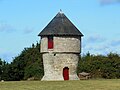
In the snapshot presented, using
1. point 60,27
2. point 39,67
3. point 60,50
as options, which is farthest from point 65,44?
point 39,67

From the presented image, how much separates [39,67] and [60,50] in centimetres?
2231

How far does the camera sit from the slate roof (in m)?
55.4

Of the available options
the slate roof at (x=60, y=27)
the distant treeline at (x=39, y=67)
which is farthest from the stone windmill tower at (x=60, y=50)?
the distant treeline at (x=39, y=67)

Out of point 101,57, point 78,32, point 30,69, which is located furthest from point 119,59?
point 78,32

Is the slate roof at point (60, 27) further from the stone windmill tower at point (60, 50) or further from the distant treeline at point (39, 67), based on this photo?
the distant treeline at point (39, 67)

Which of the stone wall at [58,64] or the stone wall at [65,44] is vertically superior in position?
the stone wall at [65,44]

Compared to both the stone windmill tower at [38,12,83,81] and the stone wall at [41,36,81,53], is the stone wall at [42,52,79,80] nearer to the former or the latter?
the stone windmill tower at [38,12,83,81]

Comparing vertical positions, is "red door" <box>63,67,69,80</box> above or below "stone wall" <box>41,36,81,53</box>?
below

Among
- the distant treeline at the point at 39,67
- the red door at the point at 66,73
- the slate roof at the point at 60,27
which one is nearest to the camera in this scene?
the slate roof at the point at 60,27

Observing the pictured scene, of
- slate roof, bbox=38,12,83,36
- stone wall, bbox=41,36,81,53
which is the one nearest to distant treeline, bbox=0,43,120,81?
slate roof, bbox=38,12,83,36

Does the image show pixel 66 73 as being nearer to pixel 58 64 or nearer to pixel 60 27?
pixel 58 64

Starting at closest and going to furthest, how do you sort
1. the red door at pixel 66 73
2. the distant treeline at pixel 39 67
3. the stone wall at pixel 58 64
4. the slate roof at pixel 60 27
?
1. the stone wall at pixel 58 64
2. the slate roof at pixel 60 27
3. the red door at pixel 66 73
4. the distant treeline at pixel 39 67

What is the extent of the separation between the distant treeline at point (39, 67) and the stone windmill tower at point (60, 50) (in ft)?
41.0

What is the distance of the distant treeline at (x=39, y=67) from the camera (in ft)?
234
